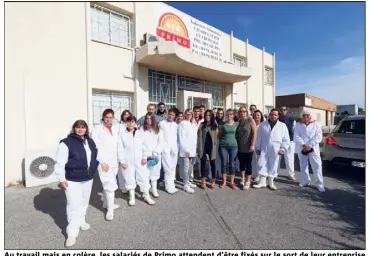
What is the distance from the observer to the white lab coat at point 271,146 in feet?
14.9

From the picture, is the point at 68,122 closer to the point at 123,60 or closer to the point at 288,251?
the point at 123,60

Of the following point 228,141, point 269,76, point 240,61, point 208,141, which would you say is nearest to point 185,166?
point 208,141

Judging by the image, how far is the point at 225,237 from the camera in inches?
107

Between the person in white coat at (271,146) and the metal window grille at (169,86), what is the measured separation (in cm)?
471

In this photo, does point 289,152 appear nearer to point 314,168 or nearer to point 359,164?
point 314,168

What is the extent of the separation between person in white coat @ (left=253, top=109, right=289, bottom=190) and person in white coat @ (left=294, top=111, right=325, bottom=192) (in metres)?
0.38

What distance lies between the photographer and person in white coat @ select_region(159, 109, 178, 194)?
13.9 ft

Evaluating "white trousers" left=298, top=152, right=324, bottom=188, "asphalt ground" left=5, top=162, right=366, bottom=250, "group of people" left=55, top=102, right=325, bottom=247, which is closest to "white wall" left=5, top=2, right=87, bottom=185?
"asphalt ground" left=5, top=162, right=366, bottom=250

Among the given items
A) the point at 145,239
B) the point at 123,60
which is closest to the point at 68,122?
the point at 123,60

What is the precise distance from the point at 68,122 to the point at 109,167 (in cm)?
348

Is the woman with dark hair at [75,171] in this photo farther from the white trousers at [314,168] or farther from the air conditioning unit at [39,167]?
the white trousers at [314,168]

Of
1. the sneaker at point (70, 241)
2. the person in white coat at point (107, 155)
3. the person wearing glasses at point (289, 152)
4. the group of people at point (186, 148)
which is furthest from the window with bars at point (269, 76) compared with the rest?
the sneaker at point (70, 241)

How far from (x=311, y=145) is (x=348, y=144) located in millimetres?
1338

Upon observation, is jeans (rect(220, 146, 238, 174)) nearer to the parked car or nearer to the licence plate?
the parked car
